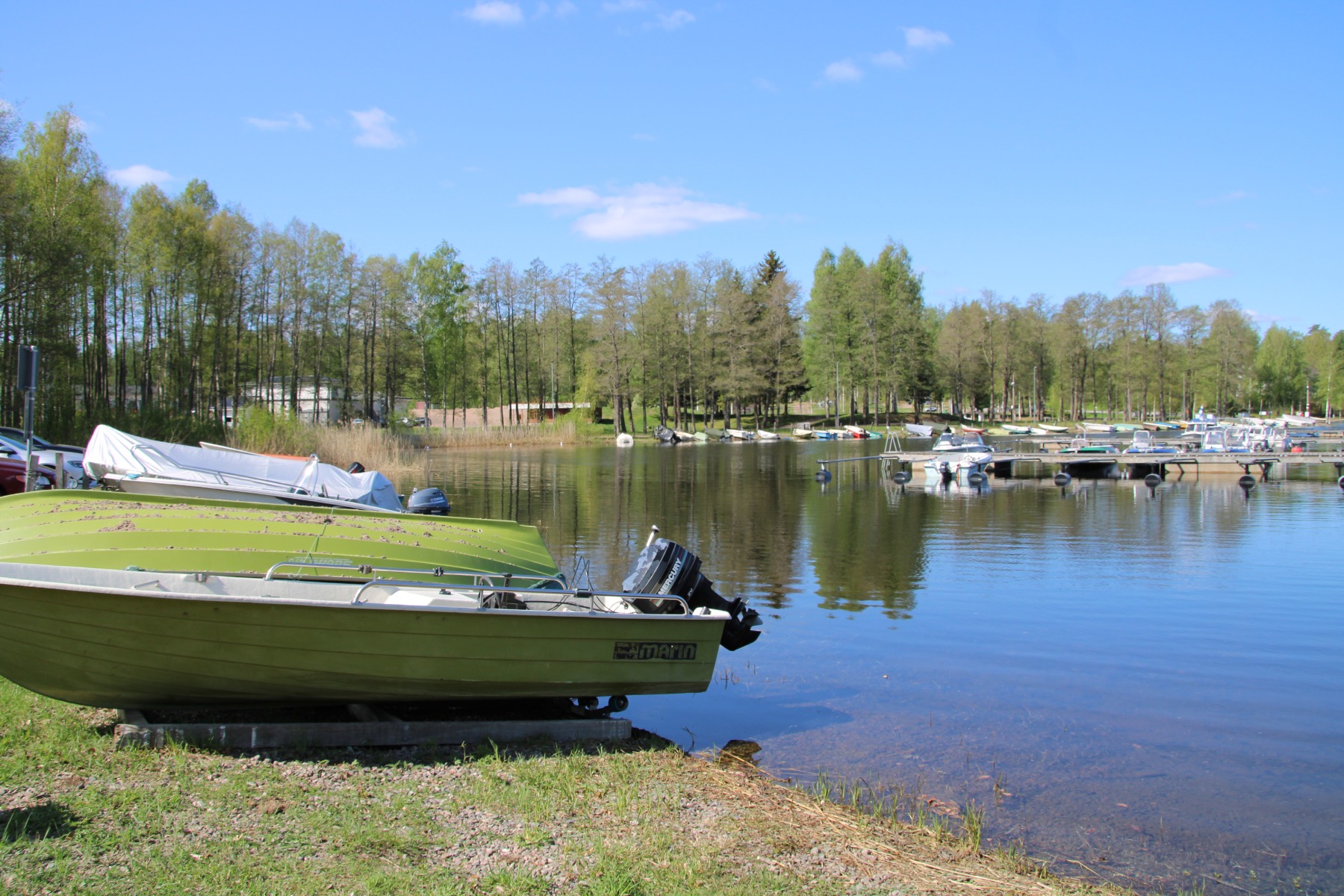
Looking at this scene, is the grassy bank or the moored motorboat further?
the moored motorboat

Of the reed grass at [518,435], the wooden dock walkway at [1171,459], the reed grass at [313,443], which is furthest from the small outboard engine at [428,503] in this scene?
the reed grass at [518,435]

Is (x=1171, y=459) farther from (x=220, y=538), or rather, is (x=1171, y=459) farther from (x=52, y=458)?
(x=220, y=538)

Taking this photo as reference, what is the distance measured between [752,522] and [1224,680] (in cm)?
1468

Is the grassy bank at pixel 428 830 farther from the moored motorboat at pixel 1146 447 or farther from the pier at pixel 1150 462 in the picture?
the moored motorboat at pixel 1146 447

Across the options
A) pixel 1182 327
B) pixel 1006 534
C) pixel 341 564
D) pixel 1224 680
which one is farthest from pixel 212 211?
pixel 1182 327

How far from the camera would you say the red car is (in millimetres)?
18391

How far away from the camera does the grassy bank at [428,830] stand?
4.45 metres

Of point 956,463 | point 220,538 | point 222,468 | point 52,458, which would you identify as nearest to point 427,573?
point 220,538

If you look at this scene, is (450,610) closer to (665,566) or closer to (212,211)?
(665,566)

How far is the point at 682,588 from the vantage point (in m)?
8.23

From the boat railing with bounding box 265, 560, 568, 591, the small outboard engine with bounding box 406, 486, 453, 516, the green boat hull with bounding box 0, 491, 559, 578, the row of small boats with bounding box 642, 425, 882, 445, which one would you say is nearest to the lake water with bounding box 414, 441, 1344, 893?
the boat railing with bounding box 265, 560, 568, 591

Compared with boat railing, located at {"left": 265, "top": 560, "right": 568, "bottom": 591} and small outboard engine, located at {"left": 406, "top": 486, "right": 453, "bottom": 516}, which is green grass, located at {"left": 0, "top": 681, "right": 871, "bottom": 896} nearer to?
boat railing, located at {"left": 265, "top": 560, "right": 568, "bottom": 591}

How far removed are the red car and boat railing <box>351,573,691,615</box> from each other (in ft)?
48.5

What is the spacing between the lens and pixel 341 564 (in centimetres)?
761
